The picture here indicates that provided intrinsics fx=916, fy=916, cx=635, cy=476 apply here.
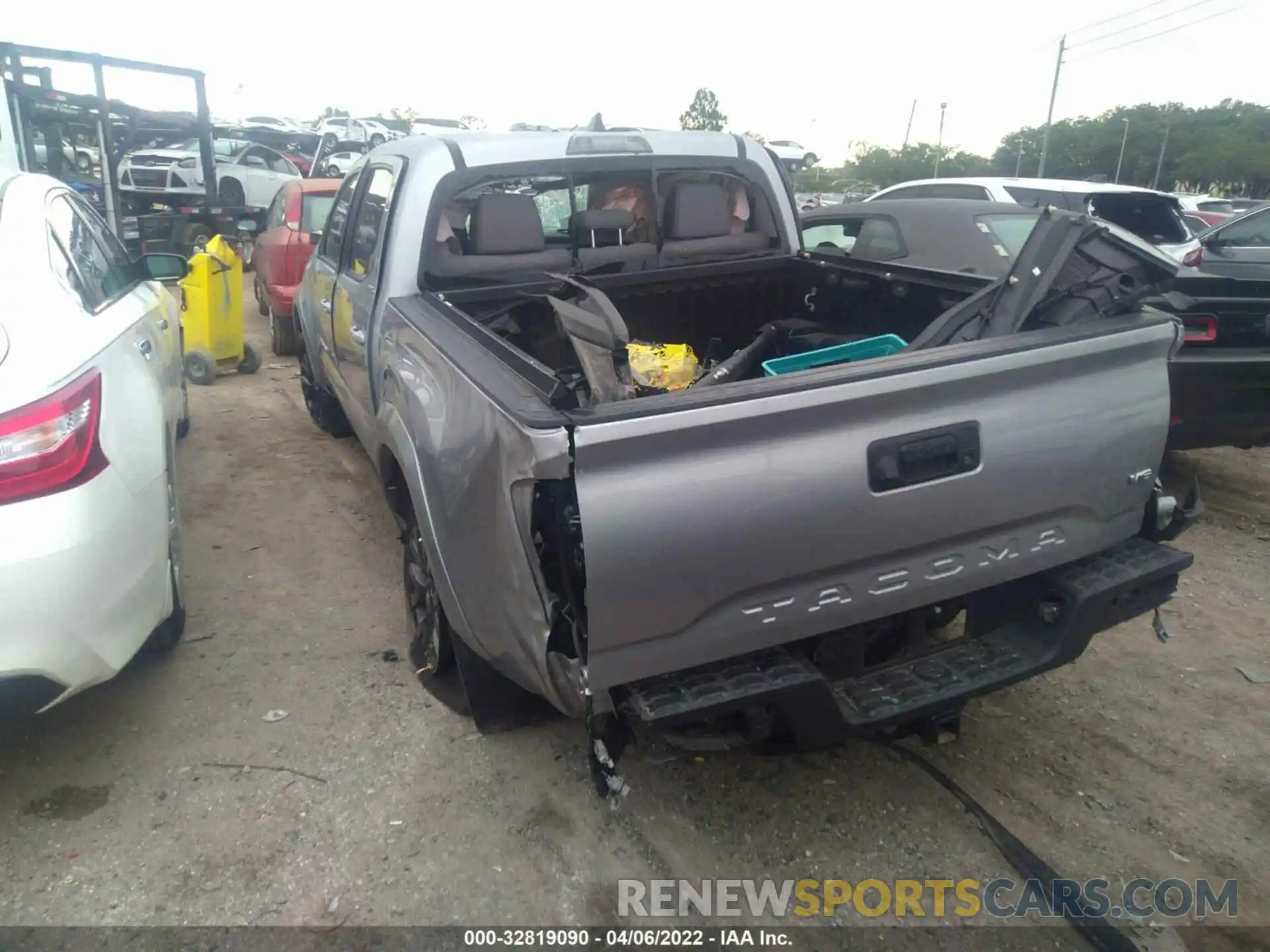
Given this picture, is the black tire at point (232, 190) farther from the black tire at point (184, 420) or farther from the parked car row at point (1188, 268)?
the black tire at point (184, 420)

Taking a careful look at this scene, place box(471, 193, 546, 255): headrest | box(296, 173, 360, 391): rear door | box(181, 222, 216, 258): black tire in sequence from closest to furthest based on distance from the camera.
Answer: box(471, 193, 546, 255): headrest, box(296, 173, 360, 391): rear door, box(181, 222, 216, 258): black tire

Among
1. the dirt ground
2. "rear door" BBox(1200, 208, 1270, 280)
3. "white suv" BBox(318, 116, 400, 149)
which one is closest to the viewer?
the dirt ground

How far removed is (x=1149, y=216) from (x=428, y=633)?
27.5 feet

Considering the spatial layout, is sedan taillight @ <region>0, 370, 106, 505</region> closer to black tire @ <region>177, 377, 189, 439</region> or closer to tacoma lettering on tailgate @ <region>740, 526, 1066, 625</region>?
tacoma lettering on tailgate @ <region>740, 526, 1066, 625</region>

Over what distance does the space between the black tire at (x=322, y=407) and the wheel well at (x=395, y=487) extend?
260 centimetres

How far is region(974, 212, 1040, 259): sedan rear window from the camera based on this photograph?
6664 millimetres

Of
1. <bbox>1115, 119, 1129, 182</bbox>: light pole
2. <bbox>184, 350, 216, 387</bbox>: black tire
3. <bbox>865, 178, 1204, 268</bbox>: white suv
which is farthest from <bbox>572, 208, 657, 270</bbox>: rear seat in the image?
<bbox>1115, 119, 1129, 182</bbox>: light pole

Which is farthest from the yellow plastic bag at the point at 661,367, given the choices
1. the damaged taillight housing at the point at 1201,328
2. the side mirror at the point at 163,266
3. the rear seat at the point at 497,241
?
the damaged taillight housing at the point at 1201,328

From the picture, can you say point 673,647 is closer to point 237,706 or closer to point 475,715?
point 475,715

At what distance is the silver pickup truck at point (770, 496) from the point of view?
204 centimetres

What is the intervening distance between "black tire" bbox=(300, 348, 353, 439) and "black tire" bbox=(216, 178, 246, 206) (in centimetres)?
1382

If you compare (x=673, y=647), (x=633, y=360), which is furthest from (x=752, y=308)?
(x=673, y=647)

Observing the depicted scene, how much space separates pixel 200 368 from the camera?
7.79 meters

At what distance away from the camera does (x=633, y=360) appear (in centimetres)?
349
